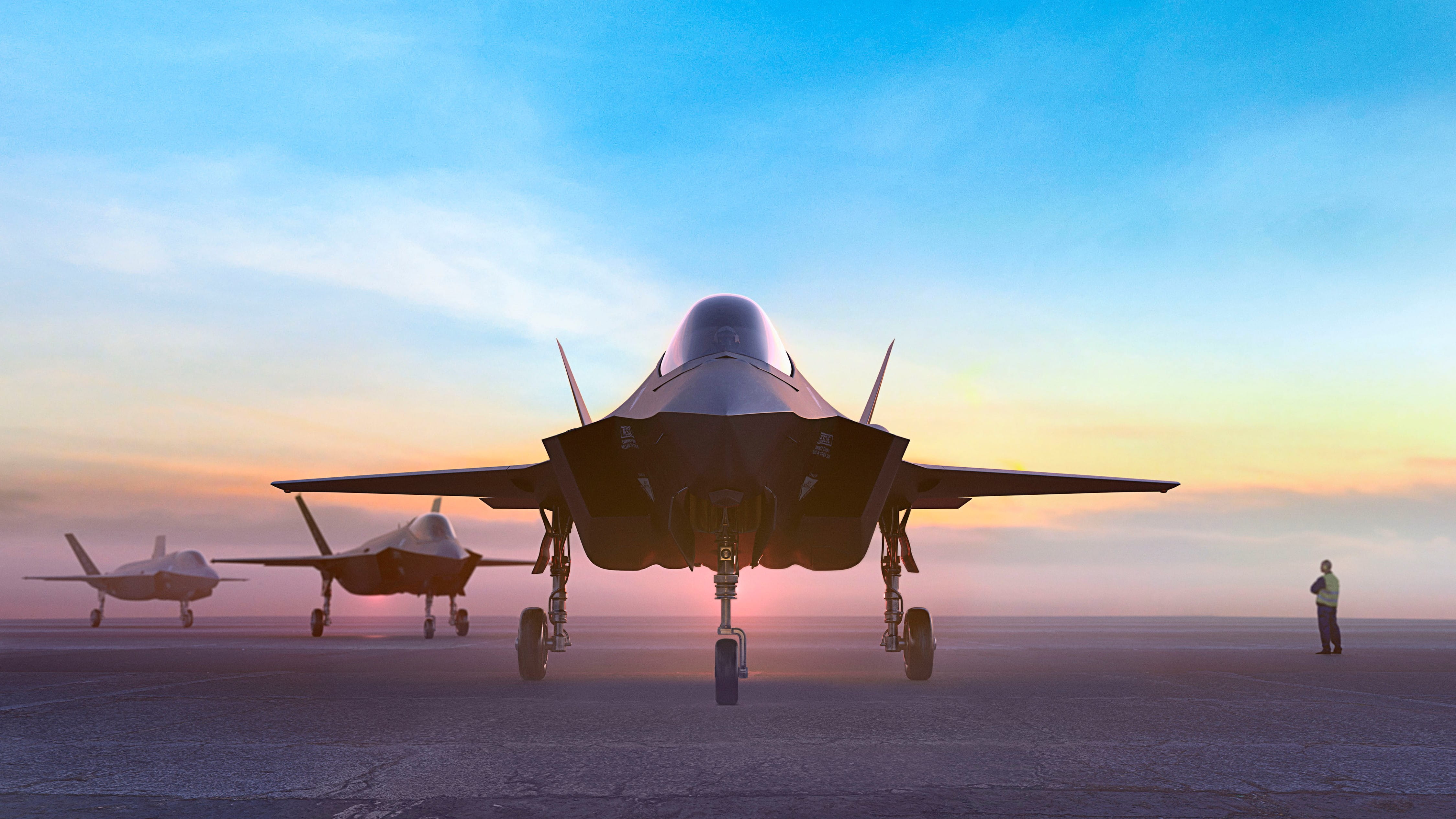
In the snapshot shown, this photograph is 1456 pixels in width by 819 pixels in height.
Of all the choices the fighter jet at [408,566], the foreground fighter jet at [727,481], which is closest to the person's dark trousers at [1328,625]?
the foreground fighter jet at [727,481]

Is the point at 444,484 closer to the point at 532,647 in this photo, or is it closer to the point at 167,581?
the point at 532,647

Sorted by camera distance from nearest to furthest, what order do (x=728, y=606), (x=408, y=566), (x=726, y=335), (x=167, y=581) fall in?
(x=728, y=606)
(x=726, y=335)
(x=408, y=566)
(x=167, y=581)

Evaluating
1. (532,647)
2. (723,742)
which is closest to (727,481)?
(723,742)

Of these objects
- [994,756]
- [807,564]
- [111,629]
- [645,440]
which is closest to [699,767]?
[994,756]

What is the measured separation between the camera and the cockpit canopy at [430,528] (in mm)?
24531

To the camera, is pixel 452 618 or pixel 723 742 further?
pixel 452 618

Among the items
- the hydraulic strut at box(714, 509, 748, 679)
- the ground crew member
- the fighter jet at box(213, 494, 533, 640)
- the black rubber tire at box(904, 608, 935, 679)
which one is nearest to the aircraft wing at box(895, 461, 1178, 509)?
the black rubber tire at box(904, 608, 935, 679)

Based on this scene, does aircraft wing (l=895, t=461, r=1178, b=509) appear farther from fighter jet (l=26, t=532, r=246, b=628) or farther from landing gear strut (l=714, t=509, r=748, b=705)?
fighter jet (l=26, t=532, r=246, b=628)

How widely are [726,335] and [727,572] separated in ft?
7.65

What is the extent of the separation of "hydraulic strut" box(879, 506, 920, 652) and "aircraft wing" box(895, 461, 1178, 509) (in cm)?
35

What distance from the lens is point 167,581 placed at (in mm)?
41000

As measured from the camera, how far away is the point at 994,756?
193 inches

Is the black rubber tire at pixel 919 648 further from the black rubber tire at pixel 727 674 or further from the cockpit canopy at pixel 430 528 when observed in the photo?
the cockpit canopy at pixel 430 528

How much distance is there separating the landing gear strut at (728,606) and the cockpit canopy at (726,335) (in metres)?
1.81
